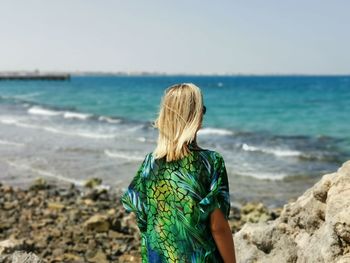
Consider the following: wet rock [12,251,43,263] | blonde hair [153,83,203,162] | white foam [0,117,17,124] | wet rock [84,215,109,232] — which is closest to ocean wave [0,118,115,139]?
white foam [0,117,17,124]

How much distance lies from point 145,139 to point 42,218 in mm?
16826

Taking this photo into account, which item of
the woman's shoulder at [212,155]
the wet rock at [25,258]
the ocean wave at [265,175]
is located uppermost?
the woman's shoulder at [212,155]

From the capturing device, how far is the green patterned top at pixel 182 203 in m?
3.32

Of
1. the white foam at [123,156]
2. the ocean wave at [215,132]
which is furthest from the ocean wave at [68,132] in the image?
the white foam at [123,156]

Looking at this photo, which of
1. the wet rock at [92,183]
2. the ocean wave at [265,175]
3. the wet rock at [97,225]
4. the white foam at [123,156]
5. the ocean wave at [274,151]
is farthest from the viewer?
the ocean wave at [274,151]

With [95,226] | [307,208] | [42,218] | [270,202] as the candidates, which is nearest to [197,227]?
[307,208]

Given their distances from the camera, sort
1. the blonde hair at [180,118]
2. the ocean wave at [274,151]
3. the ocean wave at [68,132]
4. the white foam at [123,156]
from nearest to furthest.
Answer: the blonde hair at [180,118] → the white foam at [123,156] → the ocean wave at [274,151] → the ocean wave at [68,132]

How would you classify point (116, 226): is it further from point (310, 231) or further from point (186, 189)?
point (186, 189)

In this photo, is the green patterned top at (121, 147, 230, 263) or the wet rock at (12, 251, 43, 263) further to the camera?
the wet rock at (12, 251, 43, 263)

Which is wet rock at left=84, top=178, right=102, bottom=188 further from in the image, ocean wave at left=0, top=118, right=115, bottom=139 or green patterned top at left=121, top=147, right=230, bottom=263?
green patterned top at left=121, top=147, right=230, bottom=263

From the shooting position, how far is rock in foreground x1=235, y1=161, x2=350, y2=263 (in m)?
4.30

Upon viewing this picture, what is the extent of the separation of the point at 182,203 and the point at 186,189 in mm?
96

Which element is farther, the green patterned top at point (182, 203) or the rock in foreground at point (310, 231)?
the rock in foreground at point (310, 231)

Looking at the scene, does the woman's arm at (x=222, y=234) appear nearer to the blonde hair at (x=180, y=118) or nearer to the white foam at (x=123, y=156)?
the blonde hair at (x=180, y=118)
